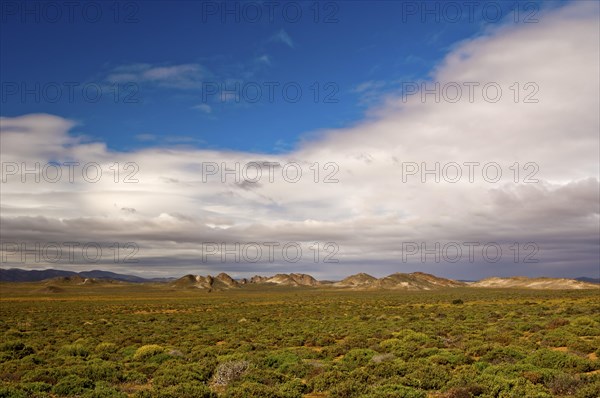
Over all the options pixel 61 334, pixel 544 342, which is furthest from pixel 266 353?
pixel 61 334

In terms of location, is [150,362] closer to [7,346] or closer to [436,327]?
[7,346]

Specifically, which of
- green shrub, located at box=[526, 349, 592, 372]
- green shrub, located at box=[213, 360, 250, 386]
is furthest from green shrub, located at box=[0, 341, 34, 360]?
green shrub, located at box=[526, 349, 592, 372]

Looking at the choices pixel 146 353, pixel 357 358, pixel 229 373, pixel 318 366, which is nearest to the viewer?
pixel 229 373

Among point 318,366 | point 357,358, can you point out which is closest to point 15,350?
point 318,366

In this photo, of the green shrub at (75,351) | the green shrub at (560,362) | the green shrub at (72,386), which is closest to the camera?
the green shrub at (72,386)

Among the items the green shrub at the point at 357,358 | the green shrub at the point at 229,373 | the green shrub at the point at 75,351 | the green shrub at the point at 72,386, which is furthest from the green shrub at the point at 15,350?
the green shrub at the point at 357,358

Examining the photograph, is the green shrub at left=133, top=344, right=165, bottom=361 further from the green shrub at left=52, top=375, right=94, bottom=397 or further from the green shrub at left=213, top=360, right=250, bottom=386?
the green shrub at left=213, top=360, right=250, bottom=386

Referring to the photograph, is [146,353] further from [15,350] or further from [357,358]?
[357,358]

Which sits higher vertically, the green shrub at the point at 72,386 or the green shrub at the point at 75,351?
the green shrub at the point at 72,386

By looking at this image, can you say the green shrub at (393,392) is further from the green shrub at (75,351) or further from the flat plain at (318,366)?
the green shrub at (75,351)

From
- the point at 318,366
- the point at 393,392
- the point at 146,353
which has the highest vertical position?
the point at 393,392

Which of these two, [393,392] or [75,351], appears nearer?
[393,392]

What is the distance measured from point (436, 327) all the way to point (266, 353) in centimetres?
1444

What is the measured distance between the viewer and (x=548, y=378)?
13.4 metres
